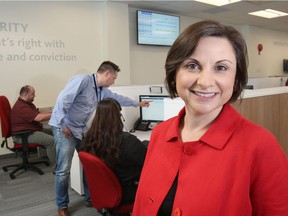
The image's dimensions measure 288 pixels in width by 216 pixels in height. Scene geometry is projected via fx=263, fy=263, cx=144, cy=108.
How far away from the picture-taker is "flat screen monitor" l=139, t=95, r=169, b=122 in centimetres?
283

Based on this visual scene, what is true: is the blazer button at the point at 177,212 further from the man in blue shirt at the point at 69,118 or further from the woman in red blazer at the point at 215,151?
the man in blue shirt at the point at 69,118

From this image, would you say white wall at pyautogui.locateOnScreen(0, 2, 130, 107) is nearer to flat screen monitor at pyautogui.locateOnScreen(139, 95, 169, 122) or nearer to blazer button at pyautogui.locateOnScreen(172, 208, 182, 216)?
flat screen monitor at pyautogui.locateOnScreen(139, 95, 169, 122)

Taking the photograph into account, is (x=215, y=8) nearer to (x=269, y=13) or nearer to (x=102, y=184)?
(x=269, y=13)

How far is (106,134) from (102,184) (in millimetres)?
326

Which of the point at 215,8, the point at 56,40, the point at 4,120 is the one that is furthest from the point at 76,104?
the point at 215,8

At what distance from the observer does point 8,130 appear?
339cm

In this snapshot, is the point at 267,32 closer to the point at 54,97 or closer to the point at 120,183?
the point at 54,97

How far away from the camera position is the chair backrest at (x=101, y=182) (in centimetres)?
161

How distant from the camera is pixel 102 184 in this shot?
66.8 inches

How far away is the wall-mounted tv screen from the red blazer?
15.3 ft

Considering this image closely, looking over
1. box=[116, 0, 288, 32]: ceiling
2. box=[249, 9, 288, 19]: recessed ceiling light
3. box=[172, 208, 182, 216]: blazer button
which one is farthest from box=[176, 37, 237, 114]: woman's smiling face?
box=[249, 9, 288, 19]: recessed ceiling light

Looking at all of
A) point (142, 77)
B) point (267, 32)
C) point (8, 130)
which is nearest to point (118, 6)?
point (142, 77)

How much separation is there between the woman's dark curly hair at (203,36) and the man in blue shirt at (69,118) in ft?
5.57

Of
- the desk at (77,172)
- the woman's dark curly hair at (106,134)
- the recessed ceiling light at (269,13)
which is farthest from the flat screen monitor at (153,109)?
the recessed ceiling light at (269,13)
